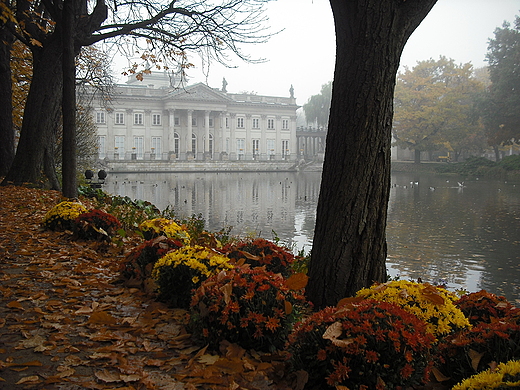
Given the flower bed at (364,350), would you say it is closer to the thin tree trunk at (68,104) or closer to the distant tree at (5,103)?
the thin tree trunk at (68,104)

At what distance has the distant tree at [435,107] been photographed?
53.9 metres

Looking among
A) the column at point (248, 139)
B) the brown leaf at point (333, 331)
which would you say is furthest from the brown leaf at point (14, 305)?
the column at point (248, 139)

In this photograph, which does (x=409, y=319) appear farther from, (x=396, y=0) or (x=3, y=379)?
(x=396, y=0)

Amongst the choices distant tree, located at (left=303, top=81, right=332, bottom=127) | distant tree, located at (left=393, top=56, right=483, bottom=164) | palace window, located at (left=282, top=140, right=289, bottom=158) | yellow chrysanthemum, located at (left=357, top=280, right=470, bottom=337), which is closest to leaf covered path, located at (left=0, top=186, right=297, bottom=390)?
yellow chrysanthemum, located at (left=357, top=280, right=470, bottom=337)

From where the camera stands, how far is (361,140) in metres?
3.82

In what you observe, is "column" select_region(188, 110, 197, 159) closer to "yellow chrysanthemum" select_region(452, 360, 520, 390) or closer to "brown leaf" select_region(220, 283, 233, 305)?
"brown leaf" select_region(220, 283, 233, 305)

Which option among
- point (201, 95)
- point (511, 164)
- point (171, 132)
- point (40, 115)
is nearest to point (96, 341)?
point (40, 115)

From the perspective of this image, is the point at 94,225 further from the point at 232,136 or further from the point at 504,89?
the point at 232,136

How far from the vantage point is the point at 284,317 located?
10.2ft

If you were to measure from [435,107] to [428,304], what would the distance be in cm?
5583

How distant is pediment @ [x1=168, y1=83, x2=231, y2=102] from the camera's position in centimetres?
6743

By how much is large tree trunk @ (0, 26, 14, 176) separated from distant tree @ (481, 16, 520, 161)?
38207 millimetres

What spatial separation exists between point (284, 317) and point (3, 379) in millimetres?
1659

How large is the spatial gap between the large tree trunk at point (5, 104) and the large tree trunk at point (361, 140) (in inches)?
465
